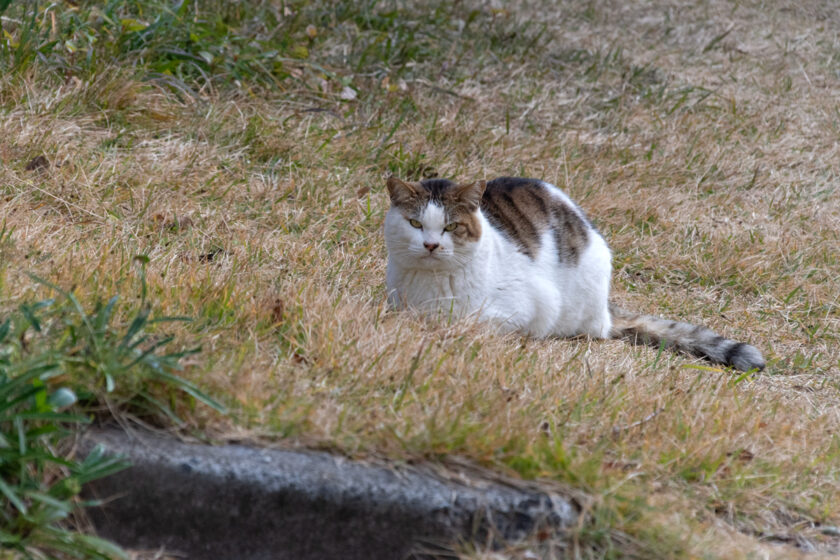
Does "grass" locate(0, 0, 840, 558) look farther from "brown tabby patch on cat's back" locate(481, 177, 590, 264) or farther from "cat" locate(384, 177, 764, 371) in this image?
"brown tabby patch on cat's back" locate(481, 177, 590, 264)

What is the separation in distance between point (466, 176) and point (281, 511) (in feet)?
11.5

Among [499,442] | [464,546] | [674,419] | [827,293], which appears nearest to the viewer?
[464,546]

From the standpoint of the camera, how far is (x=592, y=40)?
784 centimetres

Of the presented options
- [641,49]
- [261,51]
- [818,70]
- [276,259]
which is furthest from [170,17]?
[818,70]

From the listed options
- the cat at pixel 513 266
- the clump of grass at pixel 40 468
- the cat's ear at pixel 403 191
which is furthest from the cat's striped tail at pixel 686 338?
the clump of grass at pixel 40 468

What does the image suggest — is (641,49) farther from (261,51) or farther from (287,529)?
(287,529)

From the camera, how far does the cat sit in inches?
143

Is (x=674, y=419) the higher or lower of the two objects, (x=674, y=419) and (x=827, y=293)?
the higher

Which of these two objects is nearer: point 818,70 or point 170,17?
point 170,17

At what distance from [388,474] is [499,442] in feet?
1.04

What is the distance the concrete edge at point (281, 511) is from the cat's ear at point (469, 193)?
159 centimetres

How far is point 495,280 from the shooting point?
148 inches

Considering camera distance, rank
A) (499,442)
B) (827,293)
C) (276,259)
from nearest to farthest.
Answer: (499,442) → (276,259) → (827,293)

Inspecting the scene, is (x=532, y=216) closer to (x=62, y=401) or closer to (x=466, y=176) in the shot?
(x=466, y=176)
